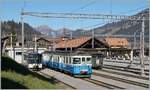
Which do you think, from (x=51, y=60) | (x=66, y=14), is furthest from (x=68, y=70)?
(x=51, y=60)

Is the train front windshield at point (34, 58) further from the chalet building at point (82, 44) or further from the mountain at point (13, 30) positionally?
the mountain at point (13, 30)

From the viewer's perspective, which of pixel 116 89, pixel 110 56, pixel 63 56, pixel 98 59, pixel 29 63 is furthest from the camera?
pixel 110 56

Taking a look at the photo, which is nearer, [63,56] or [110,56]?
[63,56]

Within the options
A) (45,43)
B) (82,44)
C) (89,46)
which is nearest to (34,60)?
(82,44)

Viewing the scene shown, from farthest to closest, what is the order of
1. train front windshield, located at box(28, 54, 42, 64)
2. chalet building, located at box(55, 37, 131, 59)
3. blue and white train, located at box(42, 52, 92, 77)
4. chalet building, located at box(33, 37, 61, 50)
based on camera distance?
chalet building, located at box(33, 37, 61, 50), chalet building, located at box(55, 37, 131, 59), train front windshield, located at box(28, 54, 42, 64), blue and white train, located at box(42, 52, 92, 77)

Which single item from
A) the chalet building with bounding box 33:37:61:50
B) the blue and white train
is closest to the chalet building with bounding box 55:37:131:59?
the chalet building with bounding box 33:37:61:50

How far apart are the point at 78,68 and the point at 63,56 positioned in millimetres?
4757

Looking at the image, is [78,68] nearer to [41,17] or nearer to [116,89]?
[41,17]

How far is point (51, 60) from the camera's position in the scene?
53.9 metres

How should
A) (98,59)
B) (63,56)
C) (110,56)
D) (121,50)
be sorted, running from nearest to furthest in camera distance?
1. (63,56)
2. (98,59)
3. (121,50)
4. (110,56)

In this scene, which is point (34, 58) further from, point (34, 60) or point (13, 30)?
point (13, 30)

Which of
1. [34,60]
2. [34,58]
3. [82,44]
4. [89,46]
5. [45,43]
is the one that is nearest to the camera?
[34,60]

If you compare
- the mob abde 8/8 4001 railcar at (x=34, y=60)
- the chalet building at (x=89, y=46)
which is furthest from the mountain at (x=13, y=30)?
the mob abde 8/8 4001 railcar at (x=34, y=60)

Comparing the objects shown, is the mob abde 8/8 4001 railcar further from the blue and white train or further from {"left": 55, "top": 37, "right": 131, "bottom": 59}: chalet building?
{"left": 55, "top": 37, "right": 131, "bottom": 59}: chalet building
